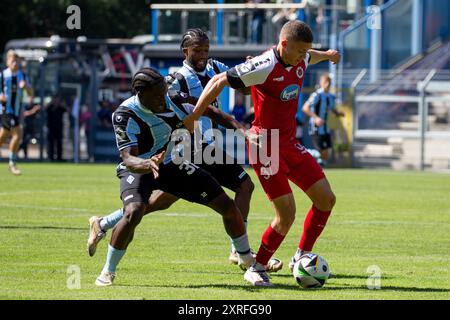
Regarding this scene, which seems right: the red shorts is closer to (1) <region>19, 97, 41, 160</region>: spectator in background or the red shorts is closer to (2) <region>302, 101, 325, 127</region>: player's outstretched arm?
(2) <region>302, 101, 325, 127</region>: player's outstretched arm

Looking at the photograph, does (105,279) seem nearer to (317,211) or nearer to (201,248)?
(317,211)

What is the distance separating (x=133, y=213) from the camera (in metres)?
9.75

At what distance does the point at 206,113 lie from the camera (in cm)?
1062

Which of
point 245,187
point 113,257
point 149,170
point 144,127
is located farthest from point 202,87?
point 113,257

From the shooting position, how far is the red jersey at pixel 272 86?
10.0m

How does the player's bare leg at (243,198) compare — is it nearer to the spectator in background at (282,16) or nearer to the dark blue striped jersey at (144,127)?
the dark blue striped jersey at (144,127)

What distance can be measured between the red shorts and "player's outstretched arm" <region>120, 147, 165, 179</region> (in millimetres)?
Answer: 1280

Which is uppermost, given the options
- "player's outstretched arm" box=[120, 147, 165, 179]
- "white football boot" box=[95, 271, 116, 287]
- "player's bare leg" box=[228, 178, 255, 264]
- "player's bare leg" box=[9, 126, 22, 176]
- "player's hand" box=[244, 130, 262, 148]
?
"player's hand" box=[244, 130, 262, 148]

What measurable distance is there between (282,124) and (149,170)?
1.57 m

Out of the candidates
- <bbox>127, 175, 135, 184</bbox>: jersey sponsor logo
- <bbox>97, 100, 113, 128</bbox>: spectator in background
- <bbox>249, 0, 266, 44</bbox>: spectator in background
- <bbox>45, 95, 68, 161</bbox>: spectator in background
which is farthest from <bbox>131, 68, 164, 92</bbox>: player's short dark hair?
<bbox>97, 100, 113, 128</bbox>: spectator in background

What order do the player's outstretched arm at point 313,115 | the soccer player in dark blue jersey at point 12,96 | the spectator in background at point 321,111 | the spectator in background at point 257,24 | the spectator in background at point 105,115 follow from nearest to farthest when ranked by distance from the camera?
the soccer player in dark blue jersey at point 12,96 → the player's outstretched arm at point 313,115 → the spectator in background at point 321,111 → the spectator in background at point 257,24 → the spectator in background at point 105,115

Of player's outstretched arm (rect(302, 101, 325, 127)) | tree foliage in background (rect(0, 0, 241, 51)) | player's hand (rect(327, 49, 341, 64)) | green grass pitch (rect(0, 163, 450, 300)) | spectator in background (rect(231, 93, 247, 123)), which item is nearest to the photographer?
green grass pitch (rect(0, 163, 450, 300))

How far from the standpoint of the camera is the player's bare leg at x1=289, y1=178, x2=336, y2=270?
34.5 feet

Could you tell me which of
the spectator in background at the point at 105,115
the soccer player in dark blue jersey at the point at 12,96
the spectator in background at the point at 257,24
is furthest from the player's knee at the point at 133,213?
the spectator in background at the point at 105,115
